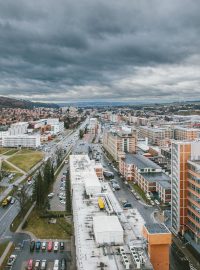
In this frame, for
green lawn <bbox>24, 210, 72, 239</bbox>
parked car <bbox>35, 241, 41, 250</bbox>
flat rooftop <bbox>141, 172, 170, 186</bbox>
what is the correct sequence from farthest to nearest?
flat rooftop <bbox>141, 172, 170, 186</bbox>, green lawn <bbox>24, 210, 72, 239</bbox>, parked car <bbox>35, 241, 41, 250</bbox>

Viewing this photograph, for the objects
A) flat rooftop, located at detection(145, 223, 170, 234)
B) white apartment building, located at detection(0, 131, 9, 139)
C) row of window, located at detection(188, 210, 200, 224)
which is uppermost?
white apartment building, located at detection(0, 131, 9, 139)

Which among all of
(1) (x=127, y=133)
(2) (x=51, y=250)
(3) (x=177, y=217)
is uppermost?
(1) (x=127, y=133)

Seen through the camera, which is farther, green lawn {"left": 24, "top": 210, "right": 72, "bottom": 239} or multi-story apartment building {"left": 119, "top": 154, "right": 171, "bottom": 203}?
multi-story apartment building {"left": 119, "top": 154, "right": 171, "bottom": 203}

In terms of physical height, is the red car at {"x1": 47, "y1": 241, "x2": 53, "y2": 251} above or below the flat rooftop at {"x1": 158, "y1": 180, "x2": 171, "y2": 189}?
below

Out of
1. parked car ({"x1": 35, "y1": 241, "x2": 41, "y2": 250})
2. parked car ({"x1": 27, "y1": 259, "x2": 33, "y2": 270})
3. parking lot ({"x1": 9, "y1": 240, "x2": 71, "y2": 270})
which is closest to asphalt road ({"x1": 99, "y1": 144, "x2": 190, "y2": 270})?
parking lot ({"x1": 9, "y1": 240, "x2": 71, "y2": 270})

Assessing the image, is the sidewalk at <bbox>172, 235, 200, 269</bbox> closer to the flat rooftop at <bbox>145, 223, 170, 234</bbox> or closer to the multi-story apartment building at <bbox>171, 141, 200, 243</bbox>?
the multi-story apartment building at <bbox>171, 141, 200, 243</bbox>

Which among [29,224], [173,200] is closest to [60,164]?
[29,224]

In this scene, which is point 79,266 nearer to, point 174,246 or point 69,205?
point 174,246
